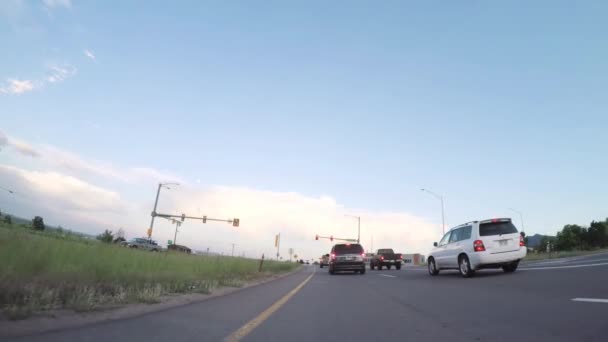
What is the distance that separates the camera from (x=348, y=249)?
81.1ft

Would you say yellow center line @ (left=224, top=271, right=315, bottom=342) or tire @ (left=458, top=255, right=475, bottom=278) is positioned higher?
tire @ (left=458, top=255, right=475, bottom=278)

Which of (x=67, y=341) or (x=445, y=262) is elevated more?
(x=445, y=262)

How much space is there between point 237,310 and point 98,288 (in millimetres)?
3152

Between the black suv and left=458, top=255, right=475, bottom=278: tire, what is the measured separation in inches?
358

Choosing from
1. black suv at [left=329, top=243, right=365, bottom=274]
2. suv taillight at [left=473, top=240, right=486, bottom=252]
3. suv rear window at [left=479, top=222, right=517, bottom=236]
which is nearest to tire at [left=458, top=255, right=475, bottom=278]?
suv taillight at [left=473, top=240, right=486, bottom=252]

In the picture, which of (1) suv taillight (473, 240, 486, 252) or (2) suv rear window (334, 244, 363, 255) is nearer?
(1) suv taillight (473, 240, 486, 252)

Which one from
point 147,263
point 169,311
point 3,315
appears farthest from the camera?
point 147,263

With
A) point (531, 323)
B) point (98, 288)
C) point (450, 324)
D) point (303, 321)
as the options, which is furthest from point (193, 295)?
point (531, 323)

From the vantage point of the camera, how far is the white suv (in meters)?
13.9

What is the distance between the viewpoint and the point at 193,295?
31.0 feet

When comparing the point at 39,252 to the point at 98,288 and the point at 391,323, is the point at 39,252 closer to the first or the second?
the point at 98,288

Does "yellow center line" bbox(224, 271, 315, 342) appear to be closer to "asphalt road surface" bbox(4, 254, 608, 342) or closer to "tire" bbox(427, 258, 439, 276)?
"asphalt road surface" bbox(4, 254, 608, 342)

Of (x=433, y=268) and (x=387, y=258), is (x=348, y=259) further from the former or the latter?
(x=387, y=258)

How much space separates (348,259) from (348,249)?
0.87 metres
